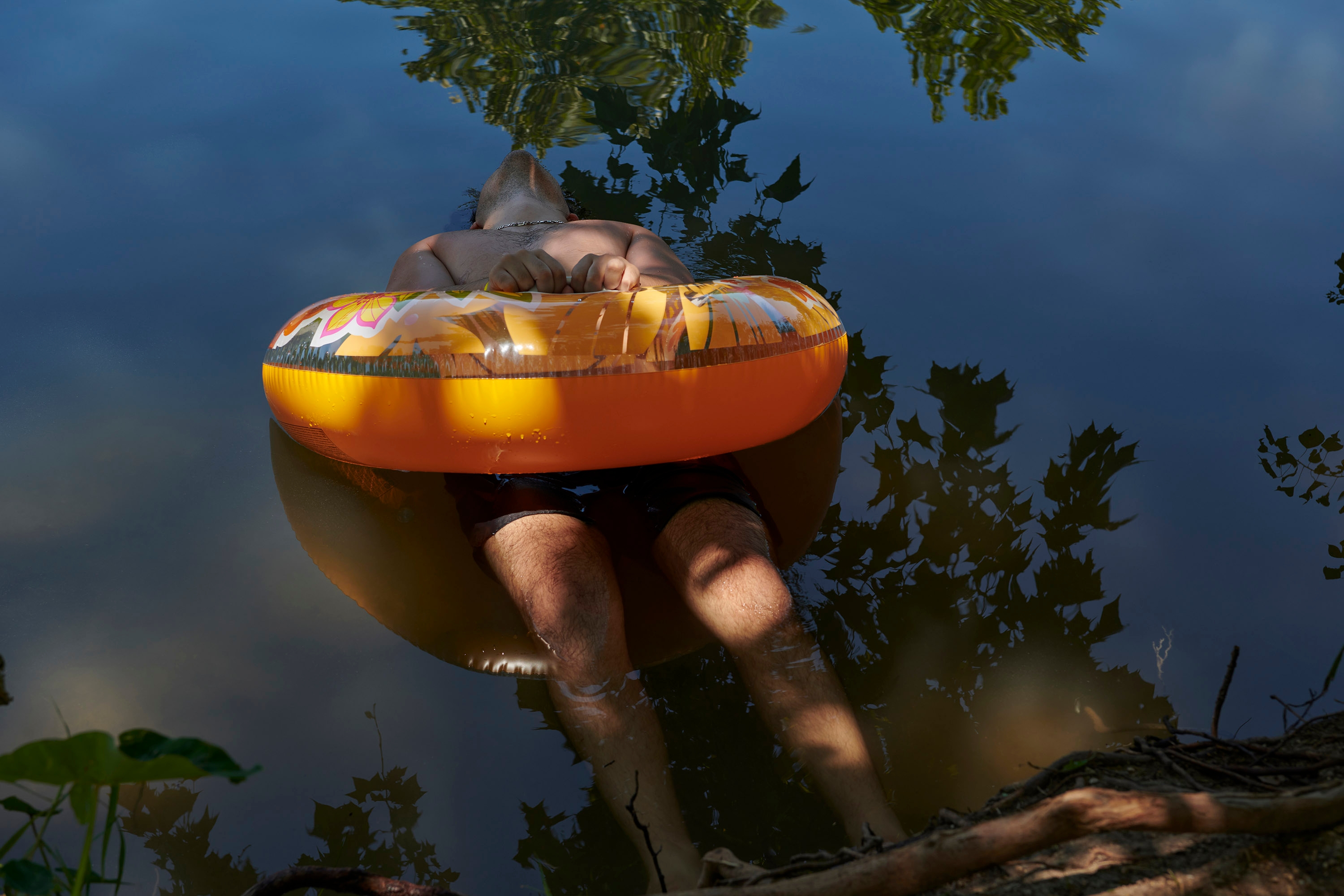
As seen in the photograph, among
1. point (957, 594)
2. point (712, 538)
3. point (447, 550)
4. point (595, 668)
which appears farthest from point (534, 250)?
point (957, 594)

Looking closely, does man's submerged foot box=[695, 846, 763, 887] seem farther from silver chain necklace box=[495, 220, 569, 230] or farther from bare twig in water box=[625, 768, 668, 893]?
silver chain necklace box=[495, 220, 569, 230]

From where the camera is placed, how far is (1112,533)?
2057 millimetres

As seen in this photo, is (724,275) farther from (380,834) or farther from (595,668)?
(380,834)

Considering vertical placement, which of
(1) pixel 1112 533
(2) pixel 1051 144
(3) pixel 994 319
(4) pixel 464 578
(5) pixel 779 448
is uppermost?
(2) pixel 1051 144

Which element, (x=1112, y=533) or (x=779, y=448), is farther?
(x=779, y=448)

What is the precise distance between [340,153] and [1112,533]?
11.2 ft

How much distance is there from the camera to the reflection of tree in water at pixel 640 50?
4137 mm

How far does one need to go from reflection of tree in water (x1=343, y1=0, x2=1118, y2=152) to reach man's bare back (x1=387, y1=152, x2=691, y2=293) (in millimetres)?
908

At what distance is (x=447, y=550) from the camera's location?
1.96m

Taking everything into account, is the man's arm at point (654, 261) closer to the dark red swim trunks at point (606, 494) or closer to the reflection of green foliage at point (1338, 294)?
the dark red swim trunks at point (606, 494)

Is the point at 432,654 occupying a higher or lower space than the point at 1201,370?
lower

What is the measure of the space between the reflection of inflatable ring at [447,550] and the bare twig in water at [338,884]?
0.74 m

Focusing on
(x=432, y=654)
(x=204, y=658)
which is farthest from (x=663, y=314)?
(x=204, y=658)

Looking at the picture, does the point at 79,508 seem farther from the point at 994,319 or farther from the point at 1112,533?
the point at 994,319
